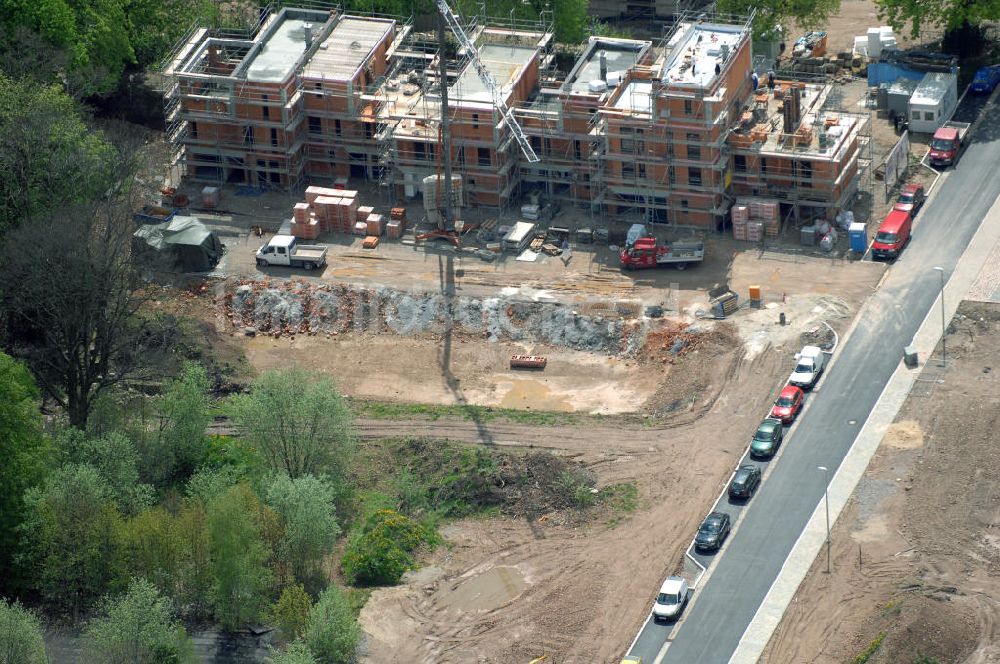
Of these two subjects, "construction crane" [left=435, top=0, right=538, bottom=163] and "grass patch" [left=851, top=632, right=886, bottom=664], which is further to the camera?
"construction crane" [left=435, top=0, right=538, bottom=163]

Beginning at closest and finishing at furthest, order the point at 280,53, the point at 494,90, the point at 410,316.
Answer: the point at 410,316 → the point at 494,90 → the point at 280,53

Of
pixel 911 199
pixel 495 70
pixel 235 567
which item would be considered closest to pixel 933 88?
pixel 911 199

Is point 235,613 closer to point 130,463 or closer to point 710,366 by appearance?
point 130,463

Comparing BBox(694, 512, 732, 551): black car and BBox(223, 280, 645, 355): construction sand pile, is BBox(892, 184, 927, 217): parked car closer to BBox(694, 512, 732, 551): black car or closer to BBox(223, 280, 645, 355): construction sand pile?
BBox(223, 280, 645, 355): construction sand pile

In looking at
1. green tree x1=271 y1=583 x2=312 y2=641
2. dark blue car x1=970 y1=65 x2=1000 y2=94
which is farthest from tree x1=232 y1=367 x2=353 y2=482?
dark blue car x1=970 y1=65 x2=1000 y2=94

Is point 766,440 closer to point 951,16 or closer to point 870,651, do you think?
point 870,651
